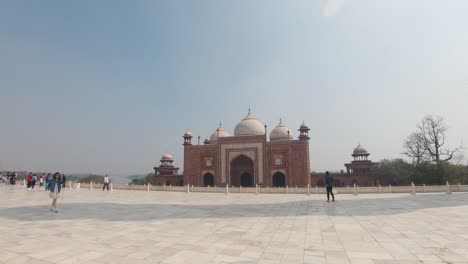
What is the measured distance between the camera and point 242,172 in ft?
134

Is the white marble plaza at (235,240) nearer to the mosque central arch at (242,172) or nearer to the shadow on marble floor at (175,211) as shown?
the shadow on marble floor at (175,211)

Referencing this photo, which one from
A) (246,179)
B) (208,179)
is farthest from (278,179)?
(208,179)

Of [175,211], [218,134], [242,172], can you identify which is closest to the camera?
[175,211]

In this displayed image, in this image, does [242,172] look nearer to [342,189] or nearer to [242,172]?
[242,172]

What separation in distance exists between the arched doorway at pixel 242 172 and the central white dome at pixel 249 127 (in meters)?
3.75

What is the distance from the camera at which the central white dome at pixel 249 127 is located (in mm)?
39938

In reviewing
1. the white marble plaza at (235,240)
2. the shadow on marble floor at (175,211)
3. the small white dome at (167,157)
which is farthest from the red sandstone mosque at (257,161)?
the white marble plaza at (235,240)

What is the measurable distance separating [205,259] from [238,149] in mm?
33586

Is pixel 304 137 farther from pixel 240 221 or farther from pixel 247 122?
pixel 240 221

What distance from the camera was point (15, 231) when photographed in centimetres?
654

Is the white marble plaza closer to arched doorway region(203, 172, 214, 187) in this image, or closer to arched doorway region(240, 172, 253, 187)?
arched doorway region(203, 172, 214, 187)

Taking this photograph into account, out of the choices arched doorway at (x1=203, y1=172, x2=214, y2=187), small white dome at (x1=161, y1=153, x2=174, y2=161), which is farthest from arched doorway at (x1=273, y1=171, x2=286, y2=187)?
small white dome at (x1=161, y1=153, x2=174, y2=161)

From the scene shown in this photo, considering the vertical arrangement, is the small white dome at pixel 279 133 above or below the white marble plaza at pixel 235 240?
above

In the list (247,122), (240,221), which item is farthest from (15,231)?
→ (247,122)
